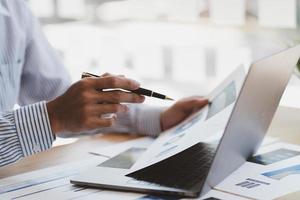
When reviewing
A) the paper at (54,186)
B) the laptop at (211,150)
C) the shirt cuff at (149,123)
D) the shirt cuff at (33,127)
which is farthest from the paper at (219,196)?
the shirt cuff at (149,123)

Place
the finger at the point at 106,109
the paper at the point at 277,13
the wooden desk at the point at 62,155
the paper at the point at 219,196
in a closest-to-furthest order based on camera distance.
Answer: the paper at the point at 219,196 < the finger at the point at 106,109 < the wooden desk at the point at 62,155 < the paper at the point at 277,13

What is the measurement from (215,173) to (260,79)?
174 mm

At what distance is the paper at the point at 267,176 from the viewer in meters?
0.89

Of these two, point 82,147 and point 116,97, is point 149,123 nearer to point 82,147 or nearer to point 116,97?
point 82,147

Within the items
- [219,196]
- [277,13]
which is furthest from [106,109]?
[277,13]

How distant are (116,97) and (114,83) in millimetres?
34

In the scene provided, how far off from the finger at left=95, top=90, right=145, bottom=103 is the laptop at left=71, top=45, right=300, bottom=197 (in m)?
0.12

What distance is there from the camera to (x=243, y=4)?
1.79 metres

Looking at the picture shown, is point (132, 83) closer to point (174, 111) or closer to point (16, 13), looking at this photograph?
point (174, 111)

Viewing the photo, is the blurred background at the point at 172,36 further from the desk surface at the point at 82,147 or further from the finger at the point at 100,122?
the finger at the point at 100,122

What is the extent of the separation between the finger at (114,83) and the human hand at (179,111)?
1.22 ft

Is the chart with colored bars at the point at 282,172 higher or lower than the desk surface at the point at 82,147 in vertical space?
higher

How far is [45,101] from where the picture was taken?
1.07 meters

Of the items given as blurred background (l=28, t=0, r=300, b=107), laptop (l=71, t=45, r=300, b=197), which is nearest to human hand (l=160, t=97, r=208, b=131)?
laptop (l=71, t=45, r=300, b=197)
